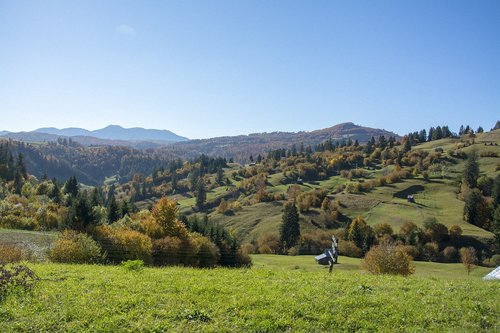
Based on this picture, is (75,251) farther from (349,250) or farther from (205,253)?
(349,250)

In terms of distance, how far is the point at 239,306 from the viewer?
13805mm

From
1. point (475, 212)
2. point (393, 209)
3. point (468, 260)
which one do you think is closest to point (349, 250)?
point (468, 260)

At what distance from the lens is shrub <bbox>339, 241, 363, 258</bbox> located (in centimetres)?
12000

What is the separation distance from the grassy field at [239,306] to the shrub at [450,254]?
4469 inches

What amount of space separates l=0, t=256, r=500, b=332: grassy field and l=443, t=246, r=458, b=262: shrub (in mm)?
113508

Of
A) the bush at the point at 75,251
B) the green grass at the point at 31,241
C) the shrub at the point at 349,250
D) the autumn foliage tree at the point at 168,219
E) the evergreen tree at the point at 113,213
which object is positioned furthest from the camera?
the shrub at the point at 349,250

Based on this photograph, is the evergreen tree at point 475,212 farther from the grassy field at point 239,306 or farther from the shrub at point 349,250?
the grassy field at point 239,306

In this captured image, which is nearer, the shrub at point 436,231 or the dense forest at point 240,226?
the dense forest at point 240,226

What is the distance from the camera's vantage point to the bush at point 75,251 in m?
31.0

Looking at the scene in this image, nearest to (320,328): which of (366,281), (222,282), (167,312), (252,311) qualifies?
(252,311)

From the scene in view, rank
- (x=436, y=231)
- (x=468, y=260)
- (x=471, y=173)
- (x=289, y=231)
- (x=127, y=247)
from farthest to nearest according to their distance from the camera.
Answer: (x=471, y=173) → (x=289, y=231) → (x=436, y=231) → (x=468, y=260) → (x=127, y=247)

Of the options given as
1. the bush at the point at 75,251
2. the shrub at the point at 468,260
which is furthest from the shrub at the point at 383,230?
the bush at the point at 75,251

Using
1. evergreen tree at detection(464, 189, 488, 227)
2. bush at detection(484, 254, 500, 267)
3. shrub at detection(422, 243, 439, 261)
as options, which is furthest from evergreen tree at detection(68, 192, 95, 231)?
evergreen tree at detection(464, 189, 488, 227)

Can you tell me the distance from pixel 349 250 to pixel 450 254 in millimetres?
30203
